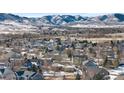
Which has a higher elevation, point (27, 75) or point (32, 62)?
point (32, 62)

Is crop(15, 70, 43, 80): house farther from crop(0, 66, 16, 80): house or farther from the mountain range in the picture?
the mountain range

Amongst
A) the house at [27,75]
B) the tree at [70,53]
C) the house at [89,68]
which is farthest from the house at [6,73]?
the house at [89,68]

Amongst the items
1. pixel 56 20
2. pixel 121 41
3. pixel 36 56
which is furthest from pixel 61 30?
pixel 121 41

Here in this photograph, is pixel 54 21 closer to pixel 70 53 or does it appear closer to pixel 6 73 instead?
pixel 70 53

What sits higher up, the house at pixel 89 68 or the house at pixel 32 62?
the house at pixel 32 62

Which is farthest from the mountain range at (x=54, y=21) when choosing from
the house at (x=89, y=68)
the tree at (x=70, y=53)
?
the house at (x=89, y=68)

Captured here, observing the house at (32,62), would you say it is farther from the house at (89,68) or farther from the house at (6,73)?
the house at (89,68)

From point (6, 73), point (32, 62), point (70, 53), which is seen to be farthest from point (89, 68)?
point (6, 73)

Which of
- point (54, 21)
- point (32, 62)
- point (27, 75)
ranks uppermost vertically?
point (54, 21)

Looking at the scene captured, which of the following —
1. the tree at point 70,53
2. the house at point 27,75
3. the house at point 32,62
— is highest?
the tree at point 70,53

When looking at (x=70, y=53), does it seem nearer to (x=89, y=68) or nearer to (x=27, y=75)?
(x=89, y=68)
